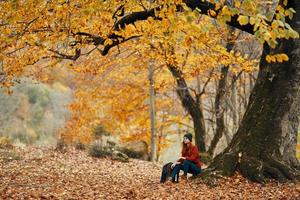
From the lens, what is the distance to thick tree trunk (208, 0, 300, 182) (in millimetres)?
11453

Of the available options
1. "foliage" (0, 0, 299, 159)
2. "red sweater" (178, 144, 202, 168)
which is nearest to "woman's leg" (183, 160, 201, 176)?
"red sweater" (178, 144, 202, 168)

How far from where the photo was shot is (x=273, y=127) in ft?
38.3

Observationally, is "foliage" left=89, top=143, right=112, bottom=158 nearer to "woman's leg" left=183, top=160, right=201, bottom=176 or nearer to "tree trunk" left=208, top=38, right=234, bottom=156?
"tree trunk" left=208, top=38, right=234, bottom=156

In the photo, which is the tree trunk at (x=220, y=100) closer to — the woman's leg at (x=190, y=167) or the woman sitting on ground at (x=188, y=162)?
the woman sitting on ground at (x=188, y=162)

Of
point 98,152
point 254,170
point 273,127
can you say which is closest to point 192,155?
point 254,170

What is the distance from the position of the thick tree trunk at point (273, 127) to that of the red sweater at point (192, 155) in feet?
2.55

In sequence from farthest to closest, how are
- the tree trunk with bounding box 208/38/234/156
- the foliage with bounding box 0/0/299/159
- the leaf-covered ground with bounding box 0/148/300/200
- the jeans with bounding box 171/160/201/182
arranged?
the tree trunk with bounding box 208/38/234/156 → the jeans with bounding box 171/160/201/182 → the leaf-covered ground with bounding box 0/148/300/200 → the foliage with bounding box 0/0/299/159

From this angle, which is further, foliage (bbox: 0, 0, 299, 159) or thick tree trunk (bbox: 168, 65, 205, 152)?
thick tree trunk (bbox: 168, 65, 205, 152)

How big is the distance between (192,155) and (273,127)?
233 centimetres

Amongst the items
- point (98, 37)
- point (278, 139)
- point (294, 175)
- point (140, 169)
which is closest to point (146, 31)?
point (98, 37)

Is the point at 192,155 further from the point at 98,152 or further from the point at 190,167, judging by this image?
the point at 98,152

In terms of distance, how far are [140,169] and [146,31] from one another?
6.66 m

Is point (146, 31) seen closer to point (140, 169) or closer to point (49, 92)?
point (140, 169)

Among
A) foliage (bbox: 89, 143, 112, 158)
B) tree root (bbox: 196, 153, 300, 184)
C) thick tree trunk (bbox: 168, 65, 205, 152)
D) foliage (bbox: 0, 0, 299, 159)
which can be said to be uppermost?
foliage (bbox: 0, 0, 299, 159)
